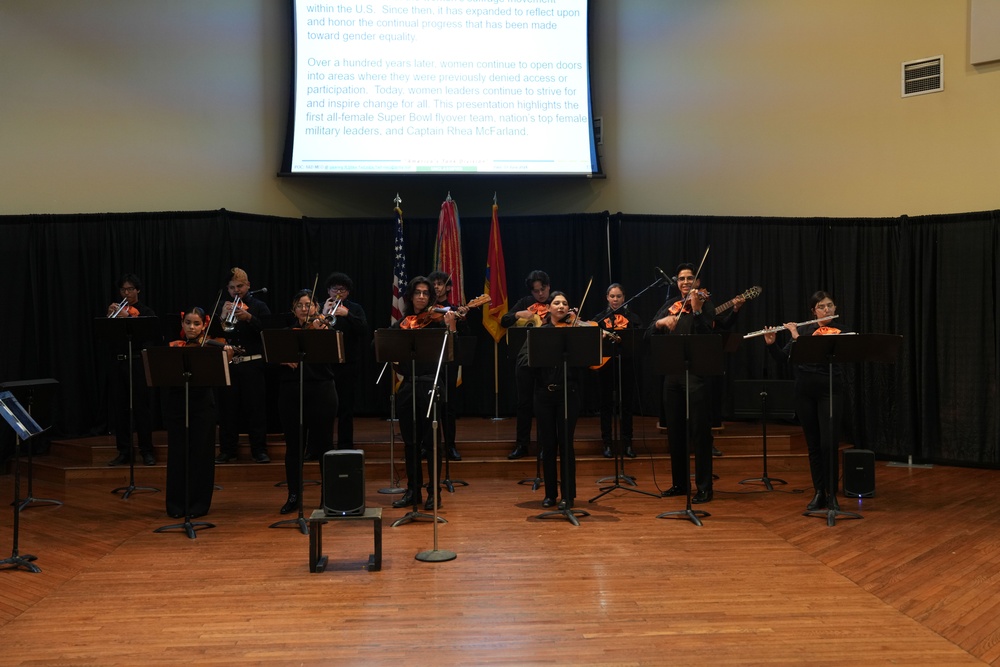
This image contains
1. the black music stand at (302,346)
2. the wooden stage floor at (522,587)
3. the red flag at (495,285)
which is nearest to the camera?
the wooden stage floor at (522,587)

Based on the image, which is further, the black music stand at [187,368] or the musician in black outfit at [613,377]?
the musician in black outfit at [613,377]

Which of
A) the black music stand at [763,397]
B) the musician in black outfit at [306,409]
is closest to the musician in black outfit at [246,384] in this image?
the musician in black outfit at [306,409]

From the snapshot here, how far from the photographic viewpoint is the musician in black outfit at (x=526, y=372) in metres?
7.75

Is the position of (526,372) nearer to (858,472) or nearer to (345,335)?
(345,335)

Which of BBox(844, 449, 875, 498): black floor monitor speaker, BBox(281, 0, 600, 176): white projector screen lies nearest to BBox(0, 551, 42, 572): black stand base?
BBox(281, 0, 600, 176): white projector screen

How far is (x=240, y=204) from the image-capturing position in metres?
10.0

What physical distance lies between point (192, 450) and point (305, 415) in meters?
0.88

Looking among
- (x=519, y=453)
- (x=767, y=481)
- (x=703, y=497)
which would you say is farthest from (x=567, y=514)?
(x=767, y=481)

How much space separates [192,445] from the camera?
6480mm

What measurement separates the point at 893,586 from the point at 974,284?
519 cm

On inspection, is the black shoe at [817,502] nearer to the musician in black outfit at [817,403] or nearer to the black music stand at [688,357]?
the musician in black outfit at [817,403]

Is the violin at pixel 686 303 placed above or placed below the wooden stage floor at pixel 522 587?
above

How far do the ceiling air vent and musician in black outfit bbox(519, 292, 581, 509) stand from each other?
218 inches

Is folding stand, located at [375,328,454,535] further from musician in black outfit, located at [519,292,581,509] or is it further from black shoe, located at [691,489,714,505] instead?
black shoe, located at [691,489,714,505]
